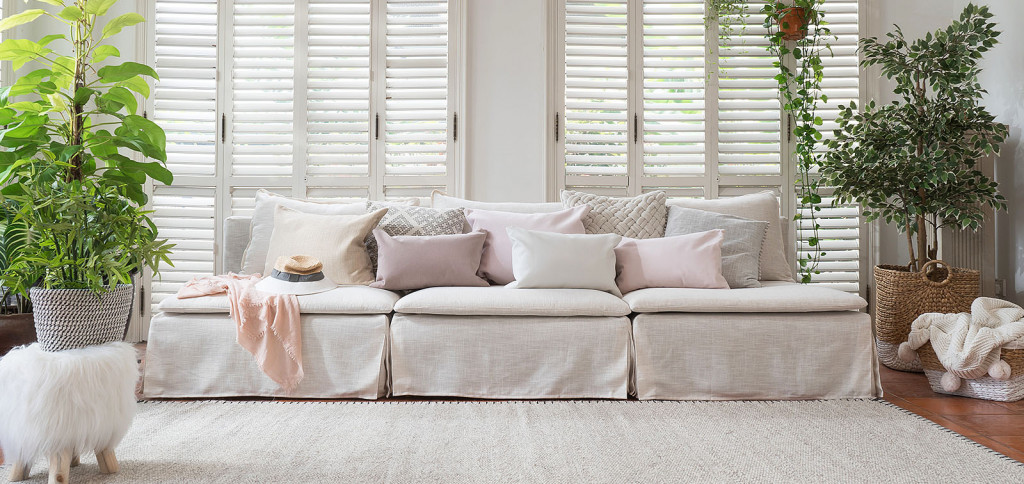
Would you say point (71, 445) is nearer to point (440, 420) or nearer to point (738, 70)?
point (440, 420)

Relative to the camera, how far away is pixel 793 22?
12.5 ft

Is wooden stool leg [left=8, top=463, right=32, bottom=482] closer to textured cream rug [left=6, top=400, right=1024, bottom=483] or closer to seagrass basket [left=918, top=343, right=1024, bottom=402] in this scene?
textured cream rug [left=6, top=400, right=1024, bottom=483]

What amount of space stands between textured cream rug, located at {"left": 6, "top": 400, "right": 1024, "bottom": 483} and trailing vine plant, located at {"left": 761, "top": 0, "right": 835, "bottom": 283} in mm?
1506

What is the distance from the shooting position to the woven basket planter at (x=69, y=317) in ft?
5.71

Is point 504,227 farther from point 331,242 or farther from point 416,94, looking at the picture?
point 416,94

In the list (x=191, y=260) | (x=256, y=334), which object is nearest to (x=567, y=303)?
(x=256, y=334)

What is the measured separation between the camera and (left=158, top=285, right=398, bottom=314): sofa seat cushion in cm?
265

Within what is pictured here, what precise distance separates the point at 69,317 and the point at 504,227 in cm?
182

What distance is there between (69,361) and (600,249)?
1954 mm

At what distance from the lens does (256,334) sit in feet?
8.53

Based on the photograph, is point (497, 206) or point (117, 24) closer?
point (117, 24)

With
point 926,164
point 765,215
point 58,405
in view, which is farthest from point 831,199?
point 58,405

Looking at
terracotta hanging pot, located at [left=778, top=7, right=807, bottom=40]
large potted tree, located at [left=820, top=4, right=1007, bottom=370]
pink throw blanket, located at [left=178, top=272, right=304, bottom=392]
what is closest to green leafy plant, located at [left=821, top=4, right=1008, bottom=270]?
large potted tree, located at [left=820, top=4, right=1007, bottom=370]

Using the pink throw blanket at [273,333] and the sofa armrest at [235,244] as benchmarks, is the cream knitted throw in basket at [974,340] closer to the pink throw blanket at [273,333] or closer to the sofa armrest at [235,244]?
the pink throw blanket at [273,333]
